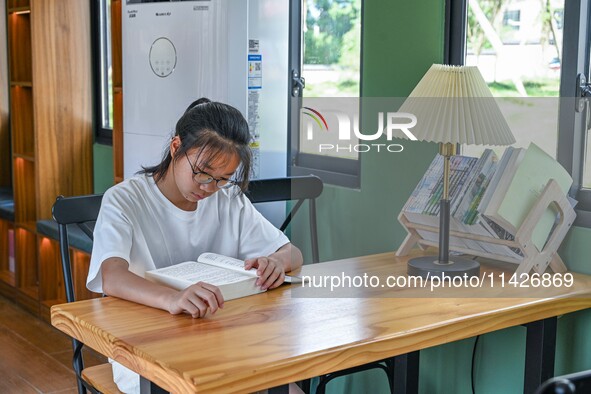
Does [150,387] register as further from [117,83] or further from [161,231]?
[117,83]

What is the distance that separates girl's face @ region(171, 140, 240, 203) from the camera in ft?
6.97

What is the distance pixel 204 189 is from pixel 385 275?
0.50m

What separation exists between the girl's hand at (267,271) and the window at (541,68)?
70 centimetres

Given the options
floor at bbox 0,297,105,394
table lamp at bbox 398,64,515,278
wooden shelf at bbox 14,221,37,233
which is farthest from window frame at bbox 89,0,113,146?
table lamp at bbox 398,64,515,278

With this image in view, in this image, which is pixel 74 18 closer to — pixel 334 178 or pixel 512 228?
pixel 334 178

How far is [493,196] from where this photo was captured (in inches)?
82.0

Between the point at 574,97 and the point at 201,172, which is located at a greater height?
the point at 574,97

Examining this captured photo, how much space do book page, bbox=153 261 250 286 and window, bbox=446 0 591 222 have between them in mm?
816

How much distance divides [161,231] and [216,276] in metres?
0.31

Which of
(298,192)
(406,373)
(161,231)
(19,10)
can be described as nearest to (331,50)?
(298,192)

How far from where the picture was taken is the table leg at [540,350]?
6.76 feet

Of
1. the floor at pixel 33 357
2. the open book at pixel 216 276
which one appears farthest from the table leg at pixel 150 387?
the floor at pixel 33 357

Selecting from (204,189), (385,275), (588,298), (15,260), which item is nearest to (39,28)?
(15,260)

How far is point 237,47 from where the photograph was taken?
9.80 feet
